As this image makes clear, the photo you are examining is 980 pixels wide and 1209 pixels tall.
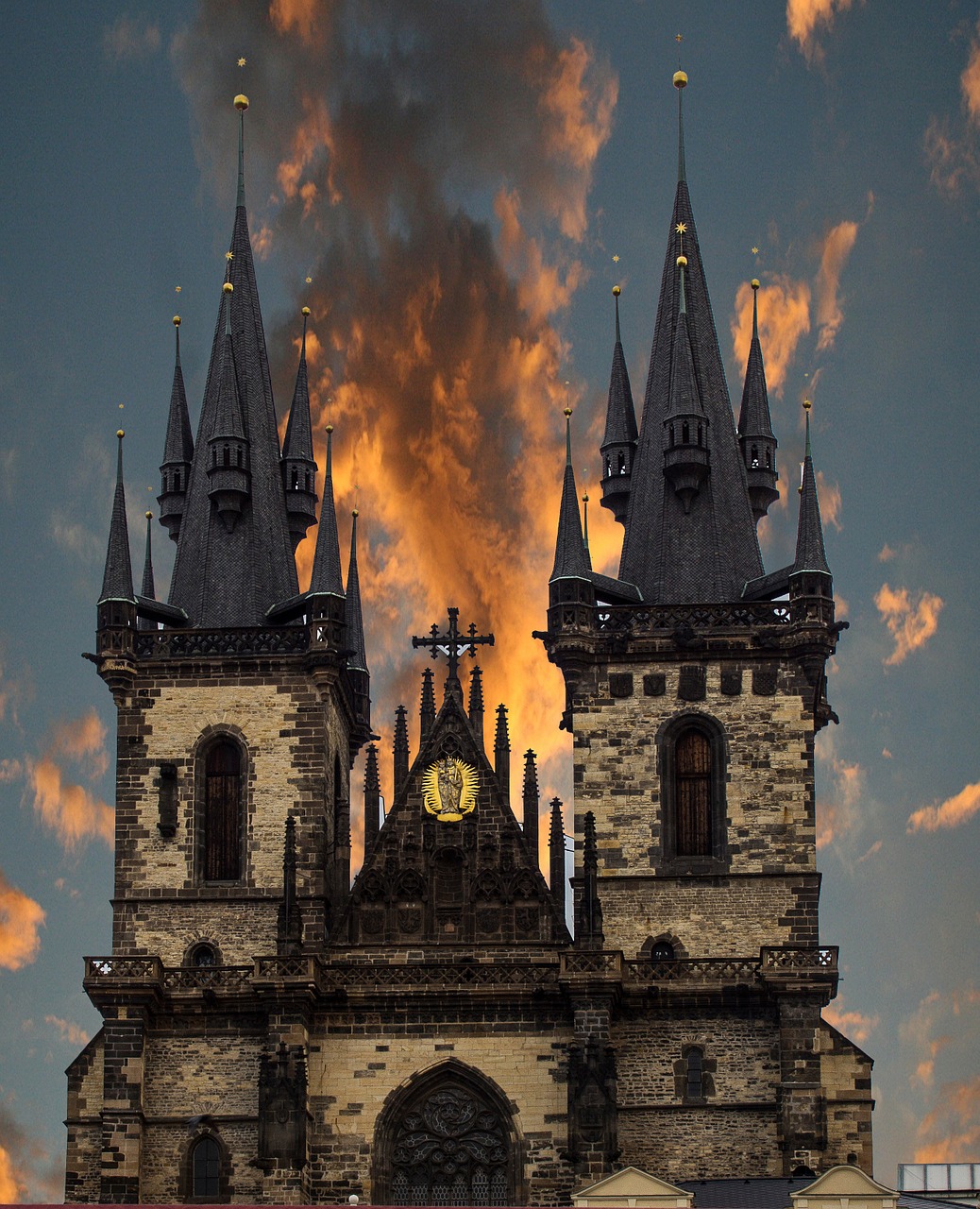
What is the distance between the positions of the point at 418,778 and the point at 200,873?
453 cm

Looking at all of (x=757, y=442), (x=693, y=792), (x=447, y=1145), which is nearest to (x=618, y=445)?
(x=757, y=442)

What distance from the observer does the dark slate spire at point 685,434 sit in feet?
217

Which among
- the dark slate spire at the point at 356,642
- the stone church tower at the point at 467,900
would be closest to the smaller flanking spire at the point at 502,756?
the stone church tower at the point at 467,900

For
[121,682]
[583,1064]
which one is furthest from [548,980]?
[121,682]

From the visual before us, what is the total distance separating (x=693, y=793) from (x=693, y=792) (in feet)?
0.12

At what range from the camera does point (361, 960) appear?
6106cm

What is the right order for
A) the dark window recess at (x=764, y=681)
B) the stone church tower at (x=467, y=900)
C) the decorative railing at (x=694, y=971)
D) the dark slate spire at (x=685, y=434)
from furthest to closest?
the dark slate spire at (x=685, y=434)
the dark window recess at (x=764, y=681)
the decorative railing at (x=694, y=971)
the stone church tower at (x=467, y=900)

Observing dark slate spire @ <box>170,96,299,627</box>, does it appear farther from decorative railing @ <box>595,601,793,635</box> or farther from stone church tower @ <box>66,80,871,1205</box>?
decorative railing @ <box>595,601,793,635</box>

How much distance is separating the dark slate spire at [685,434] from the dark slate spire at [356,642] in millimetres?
7383

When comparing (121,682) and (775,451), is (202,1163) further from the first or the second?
(775,451)

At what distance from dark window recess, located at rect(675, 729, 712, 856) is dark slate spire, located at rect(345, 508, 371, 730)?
347 inches

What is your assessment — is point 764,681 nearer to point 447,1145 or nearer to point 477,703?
point 477,703

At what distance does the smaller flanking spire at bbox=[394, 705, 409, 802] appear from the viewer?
205 feet

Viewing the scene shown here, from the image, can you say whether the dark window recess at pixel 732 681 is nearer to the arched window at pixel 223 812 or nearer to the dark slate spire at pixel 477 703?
the dark slate spire at pixel 477 703
